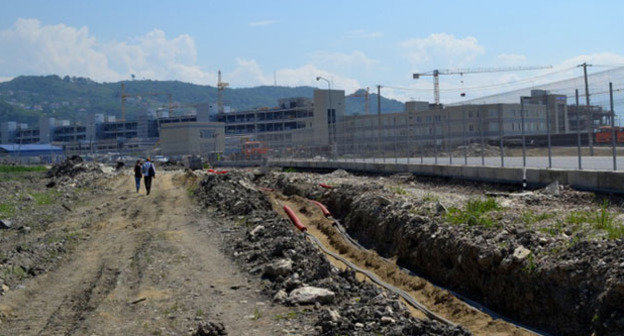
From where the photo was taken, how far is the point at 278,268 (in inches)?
408

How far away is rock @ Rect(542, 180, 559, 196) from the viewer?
16.2 metres

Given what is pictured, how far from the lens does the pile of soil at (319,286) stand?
24.5 feet

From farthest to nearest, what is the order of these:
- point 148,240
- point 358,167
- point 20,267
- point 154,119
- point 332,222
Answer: point 154,119, point 358,167, point 332,222, point 148,240, point 20,267

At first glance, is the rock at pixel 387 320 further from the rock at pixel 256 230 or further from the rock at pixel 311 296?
the rock at pixel 256 230

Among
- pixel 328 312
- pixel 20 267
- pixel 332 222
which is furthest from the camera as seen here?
pixel 332 222

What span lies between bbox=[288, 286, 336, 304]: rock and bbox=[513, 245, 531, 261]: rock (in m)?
3.03

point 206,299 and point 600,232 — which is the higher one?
point 600,232

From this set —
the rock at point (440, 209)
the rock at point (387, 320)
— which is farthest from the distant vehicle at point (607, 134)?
the rock at point (387, 320)

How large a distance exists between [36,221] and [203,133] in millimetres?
58912

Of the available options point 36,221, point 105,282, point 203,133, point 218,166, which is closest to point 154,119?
point 203,133

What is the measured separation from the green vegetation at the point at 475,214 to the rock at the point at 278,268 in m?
3.91

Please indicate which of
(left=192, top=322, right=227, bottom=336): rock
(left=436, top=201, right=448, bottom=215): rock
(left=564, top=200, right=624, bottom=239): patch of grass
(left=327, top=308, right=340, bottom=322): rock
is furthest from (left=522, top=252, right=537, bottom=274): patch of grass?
(left=192, top=322, right=227, bottom=336): rock

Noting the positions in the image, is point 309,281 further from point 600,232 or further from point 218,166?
point 218,166

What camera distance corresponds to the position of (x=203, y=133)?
7919 centimetres
